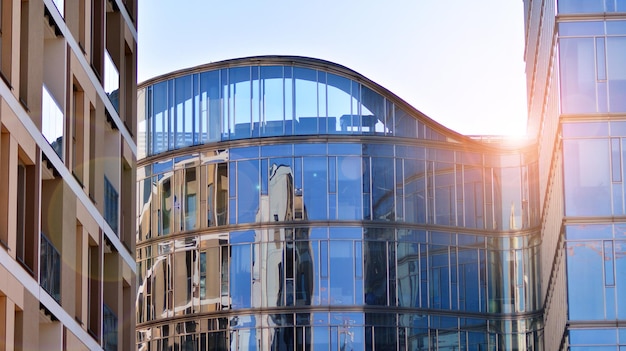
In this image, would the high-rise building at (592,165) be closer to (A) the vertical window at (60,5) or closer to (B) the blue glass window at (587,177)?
(B) the blue glass window at (587,177)

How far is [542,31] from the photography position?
192ft

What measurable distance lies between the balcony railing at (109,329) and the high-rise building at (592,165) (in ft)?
57.3

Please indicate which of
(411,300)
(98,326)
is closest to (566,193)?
(411,300)

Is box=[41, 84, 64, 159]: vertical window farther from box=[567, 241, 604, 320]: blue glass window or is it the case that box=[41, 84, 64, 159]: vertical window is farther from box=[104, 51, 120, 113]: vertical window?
box=[567, 241, 604, 320]: blue glass window

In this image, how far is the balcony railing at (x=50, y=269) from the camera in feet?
98.9

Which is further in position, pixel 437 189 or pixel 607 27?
pixel 437 189

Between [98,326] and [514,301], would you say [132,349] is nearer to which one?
[98,326]

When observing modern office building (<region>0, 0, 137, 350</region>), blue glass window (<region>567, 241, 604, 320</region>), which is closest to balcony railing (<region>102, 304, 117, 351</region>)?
modern office building (<region>0, 0, 137, 350</region>)

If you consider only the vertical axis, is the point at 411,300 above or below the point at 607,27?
below

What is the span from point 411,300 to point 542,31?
44.9 feet

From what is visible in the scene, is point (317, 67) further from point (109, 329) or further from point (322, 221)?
point (109, 329)

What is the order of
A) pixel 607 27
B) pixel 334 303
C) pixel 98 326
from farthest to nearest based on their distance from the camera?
pixel 334 303, pixel 607 27, pixel 98 326

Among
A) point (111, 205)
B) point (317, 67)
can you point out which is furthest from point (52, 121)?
point (317, 67)

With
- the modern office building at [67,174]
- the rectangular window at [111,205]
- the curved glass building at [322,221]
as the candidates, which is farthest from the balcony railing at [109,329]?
the curved glass building at [322,221]
